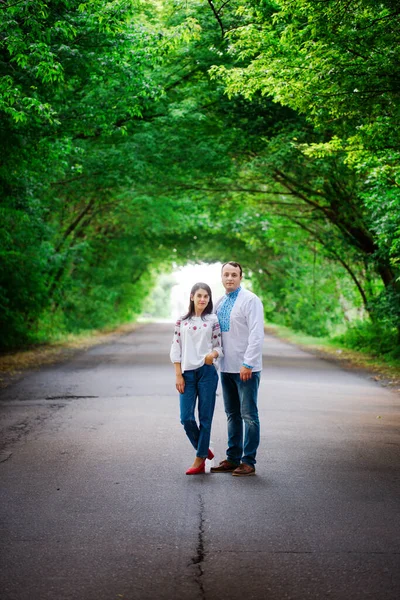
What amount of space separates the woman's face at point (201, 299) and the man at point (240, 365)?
0.90ft

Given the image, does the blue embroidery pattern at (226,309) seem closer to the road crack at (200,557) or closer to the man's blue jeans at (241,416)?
the man's blue jeans at (241,416)

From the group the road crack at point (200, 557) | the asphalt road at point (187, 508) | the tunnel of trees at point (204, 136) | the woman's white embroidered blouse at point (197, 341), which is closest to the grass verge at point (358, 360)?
the tunnel of trees at point (204, 136)

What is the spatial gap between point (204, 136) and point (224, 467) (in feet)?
49.4

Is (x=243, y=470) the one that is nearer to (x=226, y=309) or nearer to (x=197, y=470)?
(x=197, y=470)

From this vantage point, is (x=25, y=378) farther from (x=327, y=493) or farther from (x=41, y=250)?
(x=327, y=493)

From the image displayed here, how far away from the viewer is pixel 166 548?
498 centimetres

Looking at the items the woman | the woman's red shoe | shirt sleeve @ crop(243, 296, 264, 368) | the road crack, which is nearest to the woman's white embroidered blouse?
the woman

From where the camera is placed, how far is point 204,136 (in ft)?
69.1

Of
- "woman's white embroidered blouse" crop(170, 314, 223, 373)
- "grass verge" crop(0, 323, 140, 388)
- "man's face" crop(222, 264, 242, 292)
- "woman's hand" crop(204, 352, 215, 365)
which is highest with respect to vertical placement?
"man's face" crop(222, 264, 242, 292)

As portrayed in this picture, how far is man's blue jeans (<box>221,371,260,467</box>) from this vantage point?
7.21 metres

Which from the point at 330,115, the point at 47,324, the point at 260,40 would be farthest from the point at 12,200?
the point at 47,324

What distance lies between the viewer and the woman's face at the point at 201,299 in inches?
284

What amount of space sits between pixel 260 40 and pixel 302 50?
236cm

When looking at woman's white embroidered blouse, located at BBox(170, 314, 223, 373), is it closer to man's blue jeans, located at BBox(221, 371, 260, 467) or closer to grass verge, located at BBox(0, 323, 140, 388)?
man's blue jeans, located at BBox(221, 371, 260, 467)
